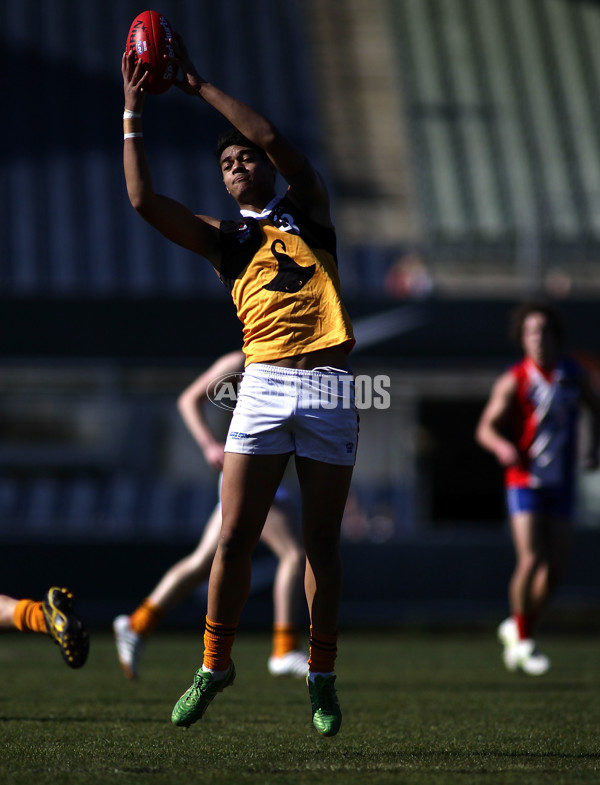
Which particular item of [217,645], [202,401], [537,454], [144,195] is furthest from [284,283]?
[537,454]

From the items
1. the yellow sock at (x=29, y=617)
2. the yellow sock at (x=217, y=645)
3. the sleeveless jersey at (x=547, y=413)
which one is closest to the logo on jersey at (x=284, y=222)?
the yellow sock at (x=217, y=645)

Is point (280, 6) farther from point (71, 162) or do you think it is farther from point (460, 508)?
point (460, 508)

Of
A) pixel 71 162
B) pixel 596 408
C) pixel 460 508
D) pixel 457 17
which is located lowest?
pixel 460 508

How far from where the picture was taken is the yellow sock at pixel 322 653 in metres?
4.37

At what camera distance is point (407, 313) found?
1282cm

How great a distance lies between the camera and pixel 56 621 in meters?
4.52

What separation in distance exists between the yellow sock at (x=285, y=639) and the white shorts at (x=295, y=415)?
9.44 feet

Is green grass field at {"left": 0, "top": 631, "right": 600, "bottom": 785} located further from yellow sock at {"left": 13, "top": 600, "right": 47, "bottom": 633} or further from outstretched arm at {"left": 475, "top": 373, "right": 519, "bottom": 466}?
outstretched arm at {"left": 475, "top": 373, "right": 519, "bottom": 466}

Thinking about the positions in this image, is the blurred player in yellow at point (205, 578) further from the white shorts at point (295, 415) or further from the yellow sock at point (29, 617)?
the white shorts at point (295, 415)

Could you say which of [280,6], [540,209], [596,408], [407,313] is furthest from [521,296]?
[280,6]

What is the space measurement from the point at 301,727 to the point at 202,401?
8.22 ft

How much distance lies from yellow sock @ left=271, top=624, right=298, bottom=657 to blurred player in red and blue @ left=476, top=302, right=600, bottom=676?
153 centimetres

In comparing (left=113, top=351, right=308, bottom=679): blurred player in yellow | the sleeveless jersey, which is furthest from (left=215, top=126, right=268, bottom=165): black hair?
the sleeveless jersey

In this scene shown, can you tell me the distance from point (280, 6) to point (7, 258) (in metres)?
7.70
